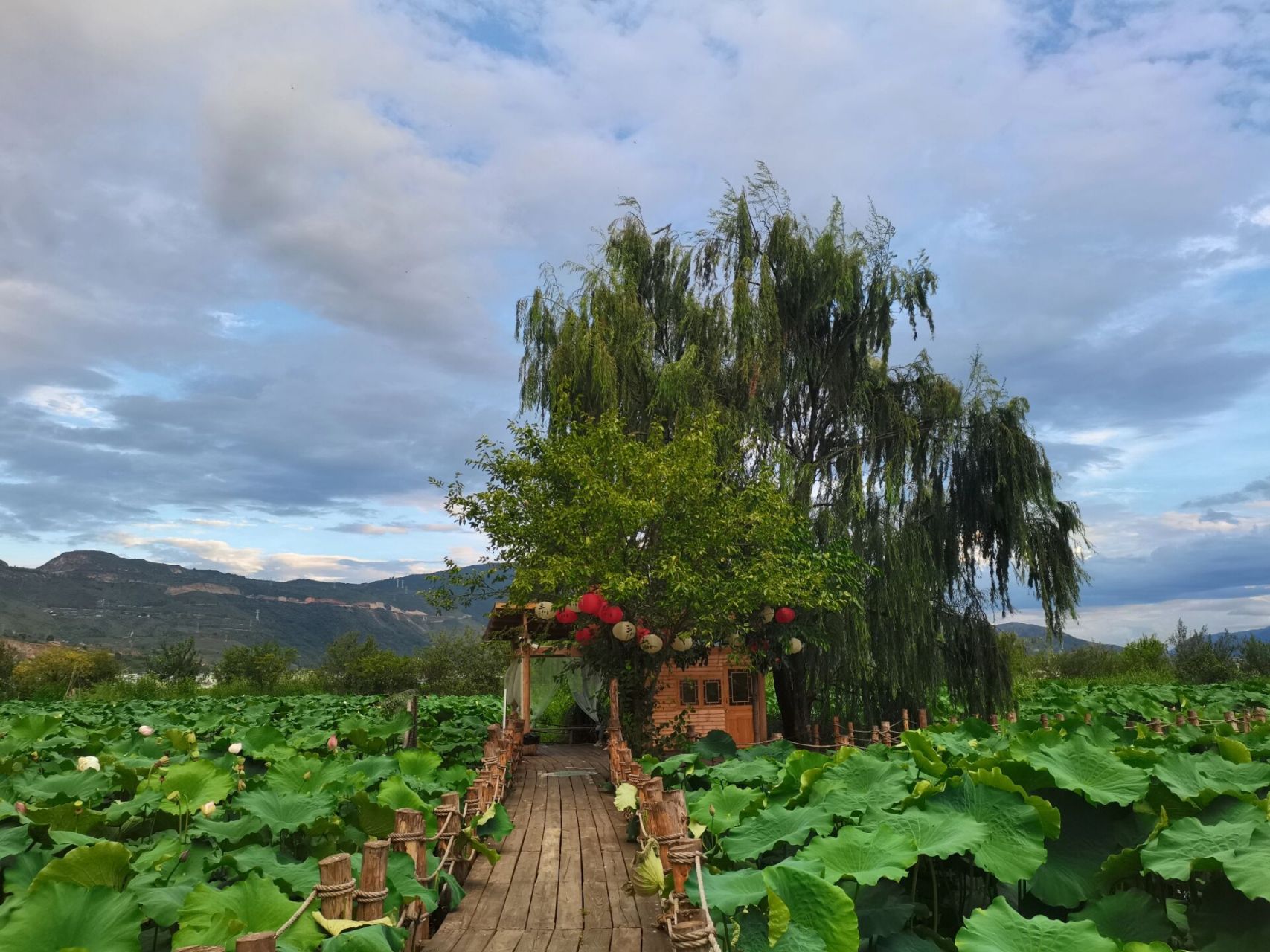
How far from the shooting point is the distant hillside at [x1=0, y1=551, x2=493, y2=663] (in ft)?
339

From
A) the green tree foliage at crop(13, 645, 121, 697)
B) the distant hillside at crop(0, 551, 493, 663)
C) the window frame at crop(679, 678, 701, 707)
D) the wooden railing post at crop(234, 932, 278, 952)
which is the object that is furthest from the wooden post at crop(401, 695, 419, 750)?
the distant hillside at crop(0, 551, 493, 663)

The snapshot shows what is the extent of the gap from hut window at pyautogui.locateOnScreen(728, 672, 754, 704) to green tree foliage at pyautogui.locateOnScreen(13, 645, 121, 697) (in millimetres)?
24254

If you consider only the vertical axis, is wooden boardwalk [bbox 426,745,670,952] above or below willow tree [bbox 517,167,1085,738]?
below

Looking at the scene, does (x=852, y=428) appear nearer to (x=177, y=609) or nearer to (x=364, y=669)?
(x=364, y=669)

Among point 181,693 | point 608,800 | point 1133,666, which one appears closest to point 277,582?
point 181,693

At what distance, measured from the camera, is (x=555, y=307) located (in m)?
14.0

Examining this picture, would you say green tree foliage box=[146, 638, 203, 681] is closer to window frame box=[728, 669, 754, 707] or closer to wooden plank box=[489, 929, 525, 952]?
window frame box=[728, 669, 754, 707]

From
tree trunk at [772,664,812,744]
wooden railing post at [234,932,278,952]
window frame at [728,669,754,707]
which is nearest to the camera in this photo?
wooden railing post at [234,932,278,952]

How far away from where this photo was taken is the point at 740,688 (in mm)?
14086

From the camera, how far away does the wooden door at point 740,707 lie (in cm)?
1369

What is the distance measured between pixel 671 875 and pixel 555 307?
11665mm

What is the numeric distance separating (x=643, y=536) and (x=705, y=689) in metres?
4.54

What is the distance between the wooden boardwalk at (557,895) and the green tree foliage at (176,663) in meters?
32.2

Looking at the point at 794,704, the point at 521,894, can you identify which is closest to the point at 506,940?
the point at 521,894
